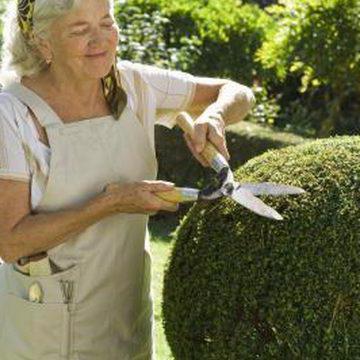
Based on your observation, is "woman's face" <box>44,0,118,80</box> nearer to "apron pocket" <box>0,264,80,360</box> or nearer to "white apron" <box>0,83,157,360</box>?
"white apron" <box>0,83,157,360</box>

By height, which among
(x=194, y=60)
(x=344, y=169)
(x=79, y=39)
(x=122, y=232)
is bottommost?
(x=194, y=60)

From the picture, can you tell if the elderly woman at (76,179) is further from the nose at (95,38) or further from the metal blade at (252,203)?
the metal blade at (252,203)

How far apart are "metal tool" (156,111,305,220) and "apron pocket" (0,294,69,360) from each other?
0.52 metres

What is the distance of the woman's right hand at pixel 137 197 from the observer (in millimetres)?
2490

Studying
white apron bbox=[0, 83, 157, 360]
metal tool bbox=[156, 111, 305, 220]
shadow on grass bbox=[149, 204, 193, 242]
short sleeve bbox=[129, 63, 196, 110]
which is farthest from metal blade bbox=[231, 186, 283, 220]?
shadow on grass bbox=[149, 204, 193, 242]

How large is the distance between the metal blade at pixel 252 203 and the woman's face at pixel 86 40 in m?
0.51

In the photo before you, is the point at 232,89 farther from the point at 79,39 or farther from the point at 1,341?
the point at 1,341

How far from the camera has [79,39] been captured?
2529 millimetres

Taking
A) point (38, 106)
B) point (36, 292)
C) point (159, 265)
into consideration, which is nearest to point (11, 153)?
point (38, 106)

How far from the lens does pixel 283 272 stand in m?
2.64

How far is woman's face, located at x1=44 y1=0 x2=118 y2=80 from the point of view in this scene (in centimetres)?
253

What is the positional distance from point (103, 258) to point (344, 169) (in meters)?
0.78

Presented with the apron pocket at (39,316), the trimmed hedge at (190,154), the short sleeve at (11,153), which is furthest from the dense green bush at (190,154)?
the short sleeve at (11,153)

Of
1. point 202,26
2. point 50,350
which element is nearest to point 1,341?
point 50,350
